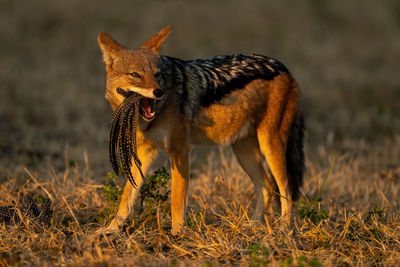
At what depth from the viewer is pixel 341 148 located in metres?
8.02

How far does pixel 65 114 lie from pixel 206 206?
15.6 ft

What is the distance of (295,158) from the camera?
17.5 feet

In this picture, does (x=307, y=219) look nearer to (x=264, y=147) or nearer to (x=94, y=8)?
(x=264, y=147)

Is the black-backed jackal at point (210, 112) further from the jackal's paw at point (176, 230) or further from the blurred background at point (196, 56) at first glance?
the blurred background at point (196, 56)

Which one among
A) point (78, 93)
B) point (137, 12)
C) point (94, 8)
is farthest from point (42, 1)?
point (78, 93)

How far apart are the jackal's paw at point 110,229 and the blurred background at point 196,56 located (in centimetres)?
135

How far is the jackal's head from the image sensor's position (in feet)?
13.6

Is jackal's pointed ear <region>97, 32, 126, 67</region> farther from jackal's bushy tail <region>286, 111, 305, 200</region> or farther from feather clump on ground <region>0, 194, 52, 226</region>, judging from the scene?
jackal's bushy tail <region>286, 111, 305, 200</region>

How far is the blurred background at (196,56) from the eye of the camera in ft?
25.4

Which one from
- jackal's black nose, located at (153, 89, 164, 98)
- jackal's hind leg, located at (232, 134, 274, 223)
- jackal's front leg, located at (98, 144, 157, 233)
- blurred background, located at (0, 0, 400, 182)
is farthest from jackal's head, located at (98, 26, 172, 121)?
blurred background, located at (0, 0, 400, 182)

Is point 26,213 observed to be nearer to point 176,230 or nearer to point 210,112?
point 176,230

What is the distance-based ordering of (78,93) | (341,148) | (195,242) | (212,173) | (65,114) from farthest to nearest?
(78,93), (65,114), (341,148), (212,173), (195,242)

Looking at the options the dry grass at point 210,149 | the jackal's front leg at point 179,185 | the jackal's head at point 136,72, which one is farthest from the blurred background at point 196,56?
the jackal's head at point 136,72

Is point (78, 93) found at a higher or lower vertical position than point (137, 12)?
lower
